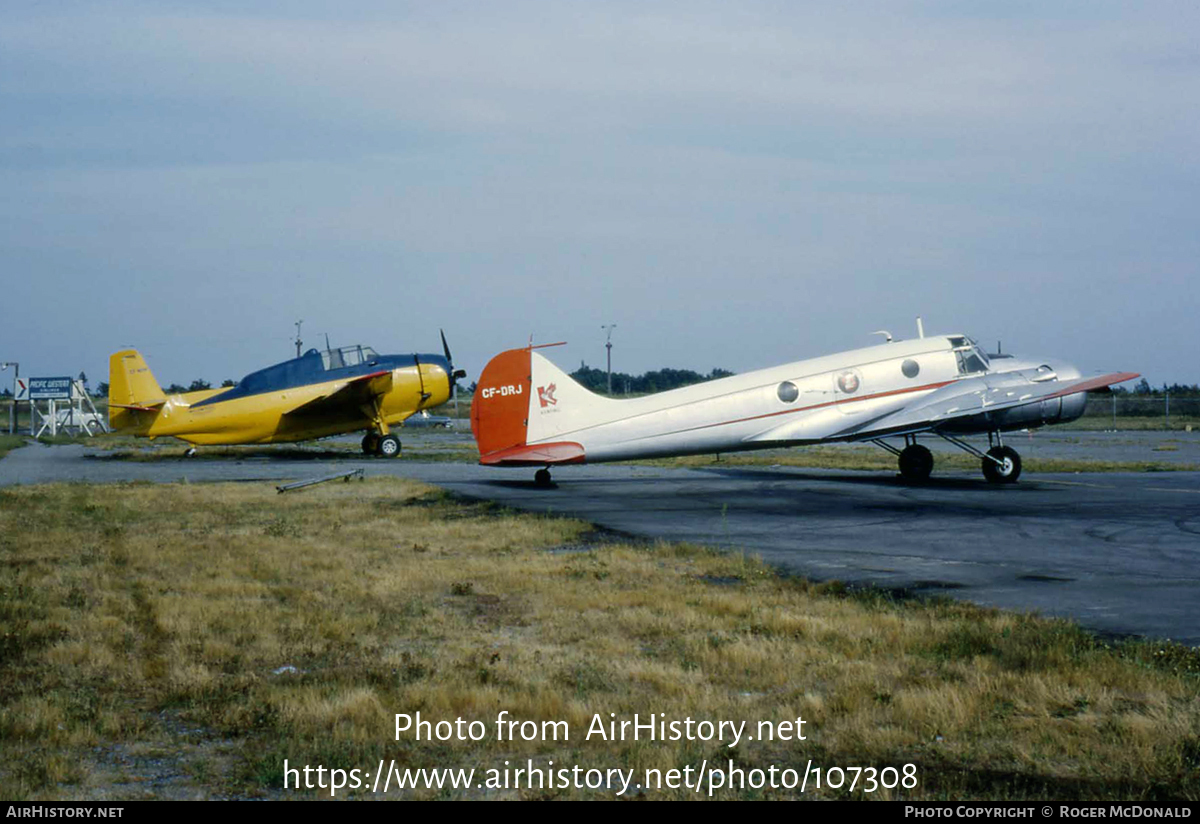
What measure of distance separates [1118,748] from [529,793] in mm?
3075

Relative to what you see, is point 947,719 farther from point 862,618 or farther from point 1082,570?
point 1082,570

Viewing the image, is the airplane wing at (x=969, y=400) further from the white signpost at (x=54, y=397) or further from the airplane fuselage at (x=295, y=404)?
the white signpost at (x=54, y=397)

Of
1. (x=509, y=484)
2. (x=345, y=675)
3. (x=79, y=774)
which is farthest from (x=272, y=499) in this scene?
(x=79, y=774)

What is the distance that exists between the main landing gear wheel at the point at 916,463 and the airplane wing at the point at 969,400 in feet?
3.84

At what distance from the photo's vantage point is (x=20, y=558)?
490 inches

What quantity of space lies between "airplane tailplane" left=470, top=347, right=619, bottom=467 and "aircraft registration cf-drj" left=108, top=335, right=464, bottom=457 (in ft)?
42.5

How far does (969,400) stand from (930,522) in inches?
269

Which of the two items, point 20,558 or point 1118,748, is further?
point 20,558

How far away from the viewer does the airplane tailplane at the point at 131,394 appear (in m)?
33.1

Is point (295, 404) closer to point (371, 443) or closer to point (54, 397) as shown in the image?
point (371, 443)

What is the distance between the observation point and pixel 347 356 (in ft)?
116

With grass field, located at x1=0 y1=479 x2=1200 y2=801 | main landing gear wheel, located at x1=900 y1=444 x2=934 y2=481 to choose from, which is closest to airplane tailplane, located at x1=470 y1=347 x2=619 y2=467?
main landing gear wheel, located at x1=900 y1=444 x2=934 y2=481

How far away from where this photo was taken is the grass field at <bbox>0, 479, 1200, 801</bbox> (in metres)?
5.30

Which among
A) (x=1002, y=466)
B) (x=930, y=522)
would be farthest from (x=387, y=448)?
(x=930, y=522)
